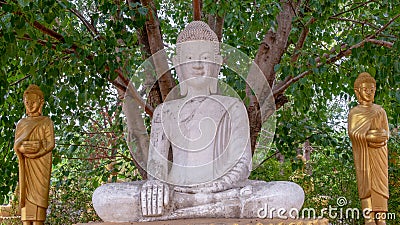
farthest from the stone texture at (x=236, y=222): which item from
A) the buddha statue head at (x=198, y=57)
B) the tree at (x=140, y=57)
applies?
the tree at (x=140, y=57)

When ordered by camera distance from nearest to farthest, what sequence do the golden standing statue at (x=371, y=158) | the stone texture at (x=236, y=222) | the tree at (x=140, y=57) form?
the stone texture at (x=236, y=222), the golden standing statue at (x=371, y=158), the tree at (x=140, y=57)

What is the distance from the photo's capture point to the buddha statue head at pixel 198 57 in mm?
4527

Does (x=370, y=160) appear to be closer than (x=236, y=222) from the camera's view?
No

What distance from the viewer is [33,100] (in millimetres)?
4449

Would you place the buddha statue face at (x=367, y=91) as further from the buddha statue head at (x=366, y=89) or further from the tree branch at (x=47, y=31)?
the tree branch at (x=47, y=31)

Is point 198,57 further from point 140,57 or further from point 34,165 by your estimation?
point 140,57

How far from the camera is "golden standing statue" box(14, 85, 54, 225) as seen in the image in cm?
429

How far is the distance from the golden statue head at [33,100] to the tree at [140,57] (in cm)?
18

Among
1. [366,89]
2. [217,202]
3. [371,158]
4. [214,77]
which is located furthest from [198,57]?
[371,158]

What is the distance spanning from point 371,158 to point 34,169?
261 centimetres

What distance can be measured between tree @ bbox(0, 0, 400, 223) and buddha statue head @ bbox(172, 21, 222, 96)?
1.24 feet

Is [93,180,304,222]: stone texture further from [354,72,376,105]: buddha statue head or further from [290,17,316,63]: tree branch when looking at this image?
[290,17,316,63]: tree branch

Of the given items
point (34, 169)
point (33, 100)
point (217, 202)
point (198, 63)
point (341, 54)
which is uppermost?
point (341, 54)

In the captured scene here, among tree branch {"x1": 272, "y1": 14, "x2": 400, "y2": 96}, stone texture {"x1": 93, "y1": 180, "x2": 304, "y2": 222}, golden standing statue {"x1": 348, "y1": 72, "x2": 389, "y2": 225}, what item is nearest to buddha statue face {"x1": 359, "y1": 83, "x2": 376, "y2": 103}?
golden standing statue {"x1": 348, "y1": 72, "x2": 389, "y2": 225}
